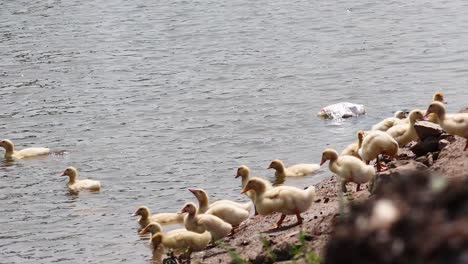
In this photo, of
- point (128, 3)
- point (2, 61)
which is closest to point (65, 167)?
point (2, 61)

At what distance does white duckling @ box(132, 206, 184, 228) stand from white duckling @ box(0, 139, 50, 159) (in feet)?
14.7

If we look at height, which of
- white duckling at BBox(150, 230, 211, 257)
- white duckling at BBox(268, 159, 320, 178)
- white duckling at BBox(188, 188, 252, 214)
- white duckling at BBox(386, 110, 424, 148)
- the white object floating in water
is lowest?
the white object floating in water

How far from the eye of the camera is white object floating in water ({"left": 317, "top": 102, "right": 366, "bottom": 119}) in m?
17.0

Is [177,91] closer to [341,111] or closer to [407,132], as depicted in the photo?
[341,111]

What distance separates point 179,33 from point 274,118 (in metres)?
8.88

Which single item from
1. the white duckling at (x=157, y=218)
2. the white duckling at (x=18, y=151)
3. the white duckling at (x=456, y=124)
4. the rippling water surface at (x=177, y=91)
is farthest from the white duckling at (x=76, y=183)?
the white duckling at (x=456, y=124)

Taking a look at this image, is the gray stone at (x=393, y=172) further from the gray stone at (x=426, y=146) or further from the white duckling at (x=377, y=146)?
the gray stone at (x=426, y=146)

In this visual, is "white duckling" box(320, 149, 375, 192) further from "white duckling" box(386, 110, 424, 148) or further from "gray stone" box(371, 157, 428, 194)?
"white duckling" box(386, 110, 424, 148)

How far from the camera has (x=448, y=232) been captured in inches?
107

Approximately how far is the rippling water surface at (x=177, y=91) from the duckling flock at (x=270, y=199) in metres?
0.49

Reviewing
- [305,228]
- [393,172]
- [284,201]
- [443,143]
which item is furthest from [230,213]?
[393,172]

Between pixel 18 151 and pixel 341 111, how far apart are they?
5.12 metres

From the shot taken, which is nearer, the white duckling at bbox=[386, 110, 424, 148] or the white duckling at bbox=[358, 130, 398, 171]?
the white duckling at bbox=[358, 130, 398, 171]

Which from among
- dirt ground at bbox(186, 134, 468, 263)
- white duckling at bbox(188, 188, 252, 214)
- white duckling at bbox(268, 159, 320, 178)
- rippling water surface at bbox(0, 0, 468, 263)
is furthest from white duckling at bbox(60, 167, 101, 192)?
dirt ground at bbox(186, 134, 468, 263)
